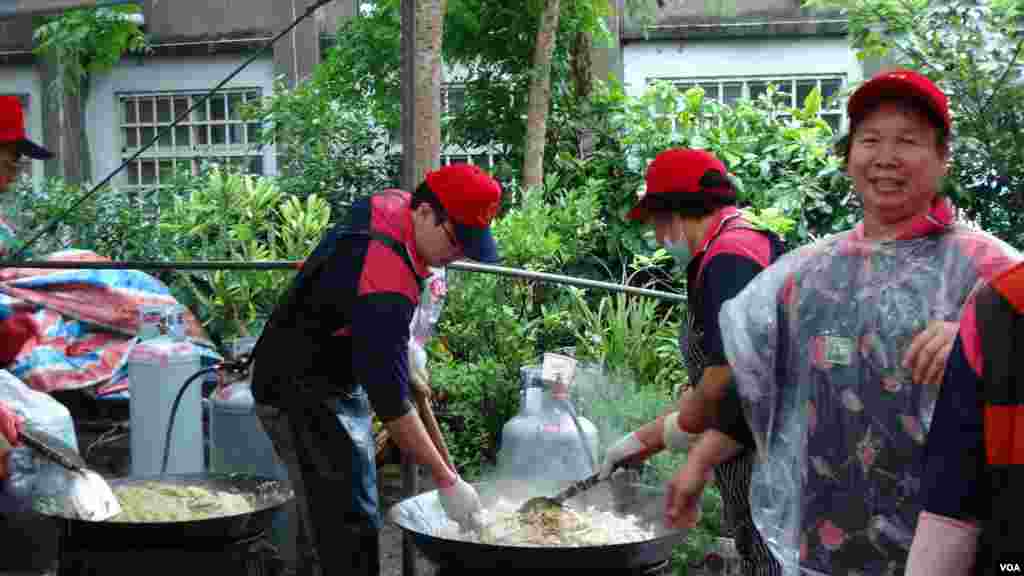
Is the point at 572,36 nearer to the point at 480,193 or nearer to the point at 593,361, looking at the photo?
the point at 593,361

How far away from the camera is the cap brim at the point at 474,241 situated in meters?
3.65

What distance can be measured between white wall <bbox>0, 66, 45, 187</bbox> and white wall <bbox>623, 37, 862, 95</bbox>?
7366mm

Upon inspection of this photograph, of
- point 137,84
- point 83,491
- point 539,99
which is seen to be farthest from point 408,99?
point 137,84

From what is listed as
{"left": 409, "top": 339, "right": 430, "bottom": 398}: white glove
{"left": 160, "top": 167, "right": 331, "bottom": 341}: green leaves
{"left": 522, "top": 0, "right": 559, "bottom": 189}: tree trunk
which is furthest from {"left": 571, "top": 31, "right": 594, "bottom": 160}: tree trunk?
{"left": 409, "top": 339, "right": 430, "bottom": 398}: white glove

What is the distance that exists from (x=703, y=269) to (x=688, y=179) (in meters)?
0.32

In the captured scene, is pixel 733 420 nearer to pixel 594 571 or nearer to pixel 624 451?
pixel 624 451

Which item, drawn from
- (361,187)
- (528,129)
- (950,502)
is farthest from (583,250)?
(950,502)

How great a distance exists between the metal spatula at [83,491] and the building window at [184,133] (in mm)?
9720

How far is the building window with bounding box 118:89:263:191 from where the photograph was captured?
1364 cm

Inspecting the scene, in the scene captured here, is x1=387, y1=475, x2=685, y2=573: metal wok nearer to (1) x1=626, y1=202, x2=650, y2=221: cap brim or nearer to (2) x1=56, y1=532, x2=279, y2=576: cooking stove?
(2) x1=56, y1=532, x2=279, y2=576: cooking stove

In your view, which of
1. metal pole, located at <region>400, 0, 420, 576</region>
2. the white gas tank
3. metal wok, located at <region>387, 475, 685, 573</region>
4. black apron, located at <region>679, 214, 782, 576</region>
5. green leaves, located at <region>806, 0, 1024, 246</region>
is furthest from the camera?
green leaves, located at <region>806, 0, 1024, 246</region>

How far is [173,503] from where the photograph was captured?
162 inches

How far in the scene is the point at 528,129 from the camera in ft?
32.0

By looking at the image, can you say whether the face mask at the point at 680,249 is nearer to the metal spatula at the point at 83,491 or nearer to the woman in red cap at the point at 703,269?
the woman in red cap at the point at 703,269
